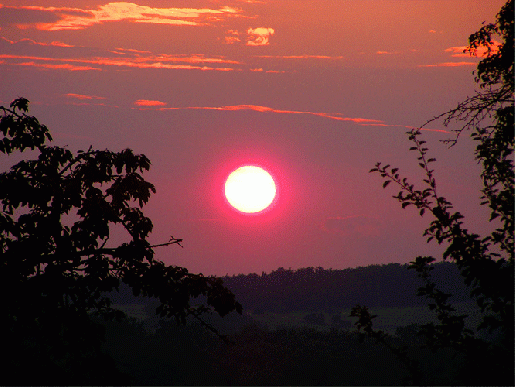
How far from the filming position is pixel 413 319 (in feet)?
212

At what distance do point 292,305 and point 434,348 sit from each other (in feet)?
204

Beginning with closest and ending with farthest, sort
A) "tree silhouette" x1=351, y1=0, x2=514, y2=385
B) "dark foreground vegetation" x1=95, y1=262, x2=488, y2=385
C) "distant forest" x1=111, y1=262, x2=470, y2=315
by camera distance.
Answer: "tree silhouette" x1=351, y1=0, x2=514, y2=385 → "dark foreground vegetation" x1=95, y1=262, x2=488, y2=385 → "distant forest" x1=111, y1=262, x2=470, y2=315

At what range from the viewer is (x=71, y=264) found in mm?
10953

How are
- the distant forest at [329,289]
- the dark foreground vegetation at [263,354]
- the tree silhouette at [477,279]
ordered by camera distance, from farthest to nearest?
the distant forest at [329,289] < the dark foreground vegetation at [263,354] < the tree silhouette at [477,279]

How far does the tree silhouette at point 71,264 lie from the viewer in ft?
35.0

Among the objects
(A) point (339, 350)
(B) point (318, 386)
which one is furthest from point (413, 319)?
(B) point (318, 386)

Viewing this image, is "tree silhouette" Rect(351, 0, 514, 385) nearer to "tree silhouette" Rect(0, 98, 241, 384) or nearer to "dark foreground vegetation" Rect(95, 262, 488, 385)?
"tree silhouette" Rect(0, 98, 241, 384)

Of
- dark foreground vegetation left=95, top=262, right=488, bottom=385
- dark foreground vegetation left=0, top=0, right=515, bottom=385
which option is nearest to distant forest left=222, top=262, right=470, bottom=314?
dark foreground vegetation left=95, top=262, right=488, bottom=385

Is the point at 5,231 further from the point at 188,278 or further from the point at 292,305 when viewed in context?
the point at 292,305

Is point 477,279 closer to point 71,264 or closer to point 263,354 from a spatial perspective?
point 71,264

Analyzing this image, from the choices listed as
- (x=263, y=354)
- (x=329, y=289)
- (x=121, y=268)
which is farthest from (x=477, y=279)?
(x=329, y=289)

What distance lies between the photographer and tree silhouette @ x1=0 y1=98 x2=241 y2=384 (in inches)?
420

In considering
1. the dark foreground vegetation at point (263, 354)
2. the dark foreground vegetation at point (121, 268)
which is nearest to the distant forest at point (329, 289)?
the dark foreground vegetation at point (263, 354)

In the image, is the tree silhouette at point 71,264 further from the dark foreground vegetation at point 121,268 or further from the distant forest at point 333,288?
the distant forest at point 333,288
